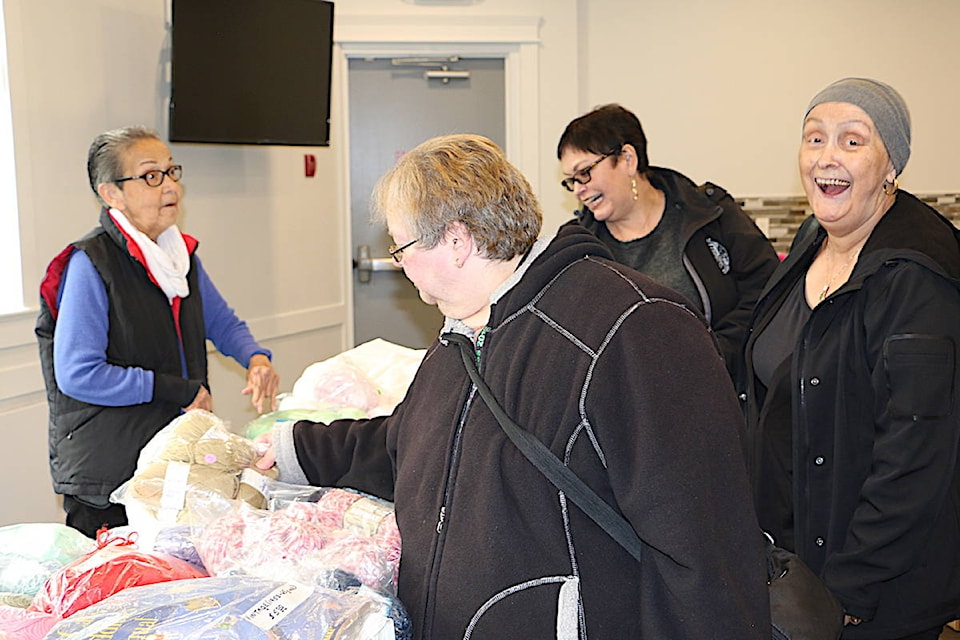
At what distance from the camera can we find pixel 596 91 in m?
5.55

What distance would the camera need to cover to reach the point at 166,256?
8.98ft

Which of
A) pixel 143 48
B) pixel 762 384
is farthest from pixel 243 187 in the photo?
pixel 762 384

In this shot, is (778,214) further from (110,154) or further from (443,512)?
(443,512)

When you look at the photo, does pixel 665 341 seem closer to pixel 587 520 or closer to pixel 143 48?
pixel 587 520

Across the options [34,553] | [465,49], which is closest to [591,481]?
[34,553]

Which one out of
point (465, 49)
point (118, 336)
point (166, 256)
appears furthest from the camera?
point (465, 49)

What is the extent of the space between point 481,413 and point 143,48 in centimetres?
347

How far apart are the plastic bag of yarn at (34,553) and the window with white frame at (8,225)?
7.16 ft

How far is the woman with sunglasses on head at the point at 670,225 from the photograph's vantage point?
9.22 ft

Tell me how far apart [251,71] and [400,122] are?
121 centimetres

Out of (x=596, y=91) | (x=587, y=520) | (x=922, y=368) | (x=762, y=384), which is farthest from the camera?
(x=596, y=91)

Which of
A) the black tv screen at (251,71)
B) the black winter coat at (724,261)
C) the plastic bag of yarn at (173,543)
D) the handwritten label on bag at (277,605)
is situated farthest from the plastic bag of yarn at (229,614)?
the black tv screen at (251,71)

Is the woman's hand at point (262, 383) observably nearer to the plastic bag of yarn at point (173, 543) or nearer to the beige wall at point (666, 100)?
the plastic bag of yarn at point (173, 543)

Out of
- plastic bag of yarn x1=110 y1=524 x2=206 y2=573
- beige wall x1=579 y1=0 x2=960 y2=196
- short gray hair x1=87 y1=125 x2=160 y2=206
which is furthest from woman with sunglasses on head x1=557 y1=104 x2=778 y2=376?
beige wall x1=579 y1=0 x2=960 y2=196
